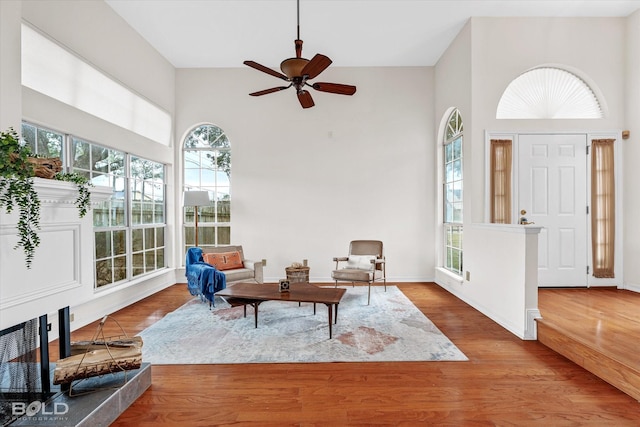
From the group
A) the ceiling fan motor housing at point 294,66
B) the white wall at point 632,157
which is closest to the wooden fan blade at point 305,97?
the ceiling fan motor housing at point 294,66

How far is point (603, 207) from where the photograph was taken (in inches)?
170

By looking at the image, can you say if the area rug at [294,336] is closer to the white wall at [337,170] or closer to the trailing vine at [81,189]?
the trailing vine at [81,189]

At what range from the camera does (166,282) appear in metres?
5.36

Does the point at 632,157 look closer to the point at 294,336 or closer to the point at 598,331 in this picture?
the point at 598,331

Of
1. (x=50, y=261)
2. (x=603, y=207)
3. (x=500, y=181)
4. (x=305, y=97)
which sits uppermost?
(x=305, y=97)

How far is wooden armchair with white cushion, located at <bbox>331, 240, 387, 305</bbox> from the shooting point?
4.42 metres

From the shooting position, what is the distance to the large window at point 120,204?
3357 mm

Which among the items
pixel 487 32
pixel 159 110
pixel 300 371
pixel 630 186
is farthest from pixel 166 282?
pixel 630 186

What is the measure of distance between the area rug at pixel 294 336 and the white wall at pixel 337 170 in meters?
1.63

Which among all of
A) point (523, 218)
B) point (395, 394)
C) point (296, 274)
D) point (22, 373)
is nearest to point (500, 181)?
point (523, 218)

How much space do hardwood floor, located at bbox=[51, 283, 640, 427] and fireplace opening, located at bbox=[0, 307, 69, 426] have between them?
0.50m

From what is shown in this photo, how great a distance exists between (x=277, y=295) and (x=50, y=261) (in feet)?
6.69

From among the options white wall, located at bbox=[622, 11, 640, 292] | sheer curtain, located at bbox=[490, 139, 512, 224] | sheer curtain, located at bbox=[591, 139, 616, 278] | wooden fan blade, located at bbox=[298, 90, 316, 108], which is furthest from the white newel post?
white wall, located at bbox=[622, 11, 640, 292]

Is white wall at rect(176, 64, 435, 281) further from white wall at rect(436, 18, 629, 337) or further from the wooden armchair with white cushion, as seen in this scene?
white wall at rect(436, 18, 629, 337)
